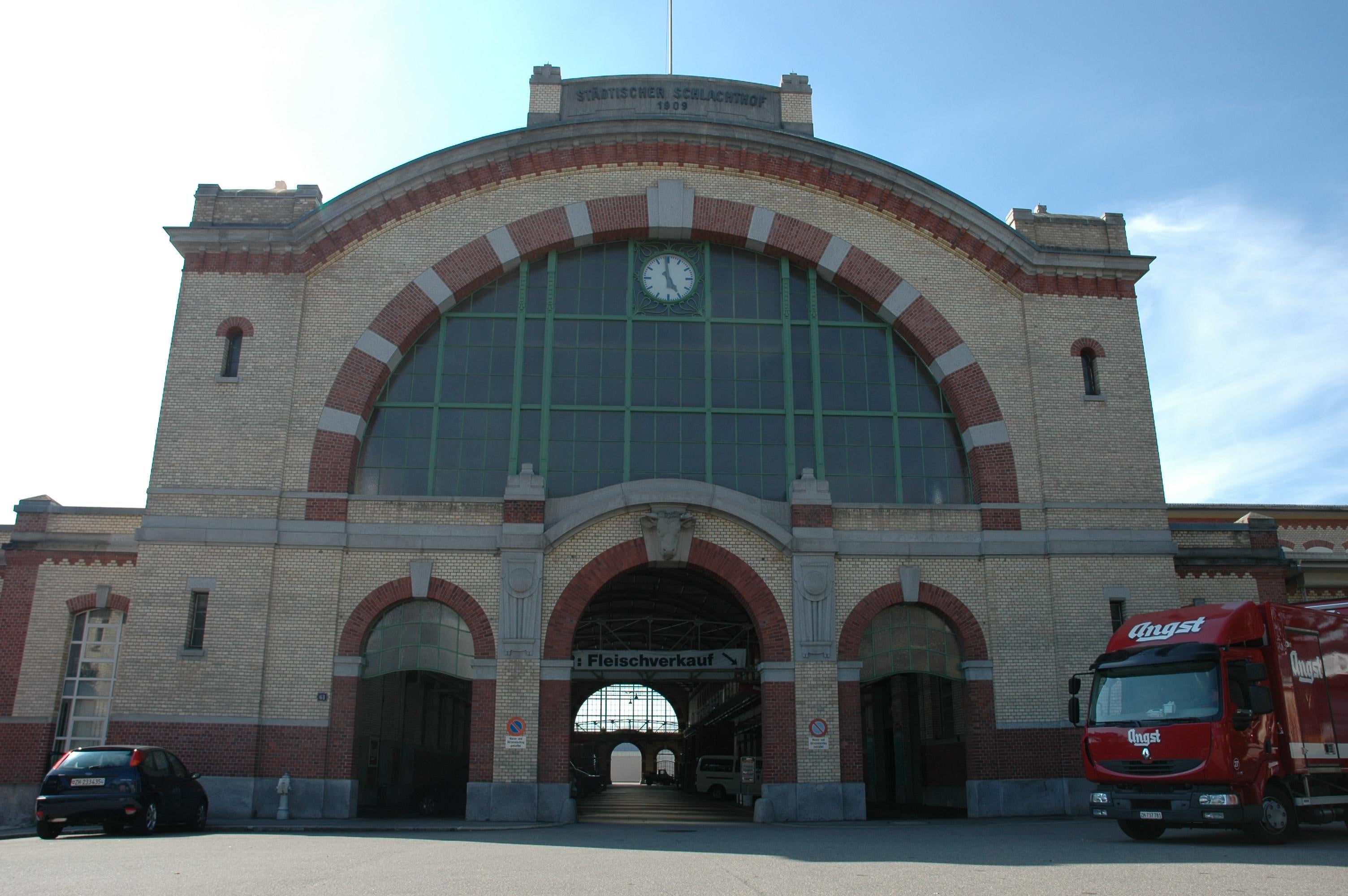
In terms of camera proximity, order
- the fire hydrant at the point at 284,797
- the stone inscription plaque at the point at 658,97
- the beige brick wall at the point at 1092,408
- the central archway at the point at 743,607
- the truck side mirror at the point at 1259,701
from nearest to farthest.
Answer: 1. the truck side mirror at the point at 1259,701
2. the fire hydrant at the point at 284,797
3. the central archway at the point at 743,607
4. the beige brick wall at the point at 1092,408
5. the stone inscription plaque at the point at 658,97

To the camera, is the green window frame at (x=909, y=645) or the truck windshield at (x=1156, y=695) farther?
the green window frame at (x=909, y=645)

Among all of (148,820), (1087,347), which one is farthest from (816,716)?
(148,820)

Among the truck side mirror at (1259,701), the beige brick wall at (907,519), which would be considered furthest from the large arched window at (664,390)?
the truck side mirror at (1259,701)

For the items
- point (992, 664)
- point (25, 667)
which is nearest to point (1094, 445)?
point (992, 664)

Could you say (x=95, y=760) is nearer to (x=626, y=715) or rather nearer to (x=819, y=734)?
(x=819, y=734)

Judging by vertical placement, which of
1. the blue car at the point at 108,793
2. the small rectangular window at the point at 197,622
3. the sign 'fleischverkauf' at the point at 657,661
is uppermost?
the small rectangular window at the point at 197,622

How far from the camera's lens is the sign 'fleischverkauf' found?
24156mm

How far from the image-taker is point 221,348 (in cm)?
2428

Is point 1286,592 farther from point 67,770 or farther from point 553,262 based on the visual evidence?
point 67,770

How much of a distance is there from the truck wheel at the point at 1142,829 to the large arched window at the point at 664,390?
953cm

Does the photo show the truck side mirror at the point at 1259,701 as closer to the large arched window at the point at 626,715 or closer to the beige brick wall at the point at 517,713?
the beige brick wall at the point at 517,713

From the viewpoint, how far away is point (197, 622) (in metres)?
22.6

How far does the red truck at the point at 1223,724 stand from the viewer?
15.2 metres

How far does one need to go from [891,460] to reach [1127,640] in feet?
27.6
